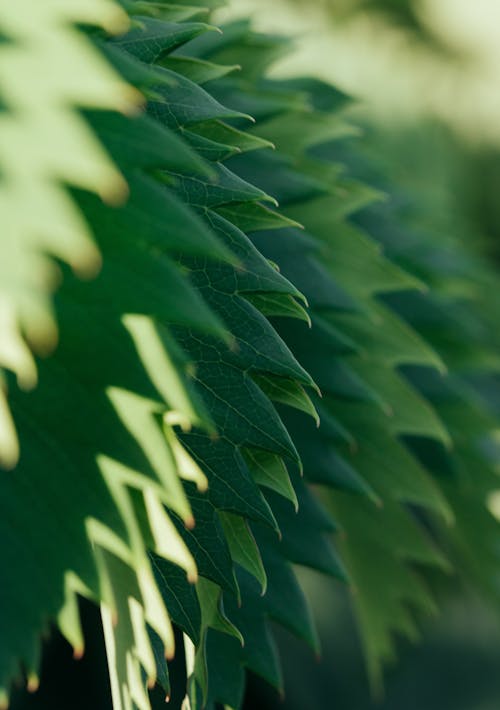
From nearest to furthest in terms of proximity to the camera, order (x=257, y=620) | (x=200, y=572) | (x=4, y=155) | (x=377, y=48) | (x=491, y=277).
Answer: (x=4, y=155) < (x=200, y=572) < (x=257, y=620) < (x=491, y=277) < (x=377, y=48)

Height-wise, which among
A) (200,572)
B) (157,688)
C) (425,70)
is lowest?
(157,688)

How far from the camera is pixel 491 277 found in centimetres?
100

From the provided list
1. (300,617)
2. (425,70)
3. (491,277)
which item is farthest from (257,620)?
(425,70)

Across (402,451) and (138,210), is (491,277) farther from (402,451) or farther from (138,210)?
(138,210)

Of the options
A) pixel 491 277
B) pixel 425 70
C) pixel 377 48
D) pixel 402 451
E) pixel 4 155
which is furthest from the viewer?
pixel 425 70

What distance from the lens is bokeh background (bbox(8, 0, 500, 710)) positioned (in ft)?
3.23

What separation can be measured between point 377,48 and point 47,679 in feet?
3.63

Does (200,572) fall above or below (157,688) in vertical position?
above

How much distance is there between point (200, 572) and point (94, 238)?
0.54ft

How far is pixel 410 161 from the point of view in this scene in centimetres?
145

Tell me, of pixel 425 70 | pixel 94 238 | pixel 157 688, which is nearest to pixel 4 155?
pixel 94 238

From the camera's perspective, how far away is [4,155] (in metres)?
0.30

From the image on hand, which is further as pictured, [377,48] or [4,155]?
[377,48]

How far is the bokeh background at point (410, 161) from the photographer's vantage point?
985 millimetres
